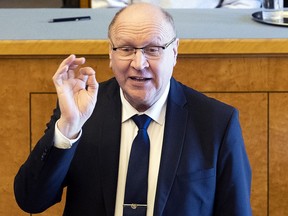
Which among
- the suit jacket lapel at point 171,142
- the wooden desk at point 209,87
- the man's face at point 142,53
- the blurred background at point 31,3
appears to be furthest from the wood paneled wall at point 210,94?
the blurred background at point 31,3

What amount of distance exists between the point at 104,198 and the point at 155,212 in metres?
0.13

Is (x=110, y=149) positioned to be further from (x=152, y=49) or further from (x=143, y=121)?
(x=152, y=49)

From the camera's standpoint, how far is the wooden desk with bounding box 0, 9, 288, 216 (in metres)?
2.29

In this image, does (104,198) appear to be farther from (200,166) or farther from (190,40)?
(190,40)

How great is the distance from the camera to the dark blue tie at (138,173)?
1.73m

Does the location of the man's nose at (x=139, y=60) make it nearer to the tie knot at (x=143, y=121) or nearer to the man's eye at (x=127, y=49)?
the man's eye at (x=127, y=49)

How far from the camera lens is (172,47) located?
171 cm

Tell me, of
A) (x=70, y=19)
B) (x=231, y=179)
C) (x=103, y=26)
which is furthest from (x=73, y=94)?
(x=70, y=19)

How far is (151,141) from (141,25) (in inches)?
11.3

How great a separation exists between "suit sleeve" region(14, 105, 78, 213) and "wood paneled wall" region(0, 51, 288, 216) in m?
0.57

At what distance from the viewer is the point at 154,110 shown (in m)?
1.79

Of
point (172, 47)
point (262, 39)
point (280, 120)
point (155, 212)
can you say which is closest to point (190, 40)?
point (262, 39)

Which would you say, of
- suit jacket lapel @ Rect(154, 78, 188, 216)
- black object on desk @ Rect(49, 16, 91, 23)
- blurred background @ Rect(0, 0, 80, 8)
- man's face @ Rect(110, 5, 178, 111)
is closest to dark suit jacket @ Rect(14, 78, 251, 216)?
suit jacket lapel @ Rect(154, 78, 188, 216)

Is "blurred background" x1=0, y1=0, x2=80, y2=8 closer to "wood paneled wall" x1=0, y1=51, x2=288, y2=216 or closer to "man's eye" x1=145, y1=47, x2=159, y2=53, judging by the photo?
"wood paneled wall" x1=0, y1=51, x2=288, y2=216
